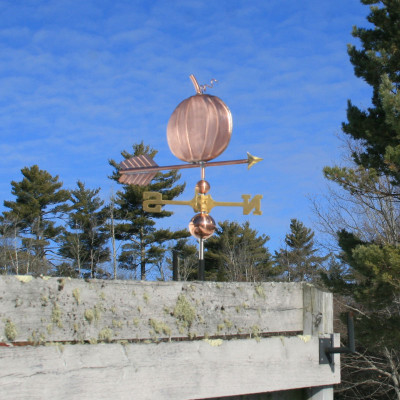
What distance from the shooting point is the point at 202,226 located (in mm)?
3607

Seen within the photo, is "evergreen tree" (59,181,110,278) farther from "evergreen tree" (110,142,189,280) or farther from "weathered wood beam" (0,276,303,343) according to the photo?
"weathered wood beam" (0,276,303,343)

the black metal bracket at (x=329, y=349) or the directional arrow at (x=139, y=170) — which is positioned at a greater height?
the directional arrow at (x=139, y=170)

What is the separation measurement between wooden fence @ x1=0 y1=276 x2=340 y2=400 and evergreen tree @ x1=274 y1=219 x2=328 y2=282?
2332cm

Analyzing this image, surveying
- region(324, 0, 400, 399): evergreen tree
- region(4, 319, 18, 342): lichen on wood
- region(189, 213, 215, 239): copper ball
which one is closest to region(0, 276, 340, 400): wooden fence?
region(4, 319, 18, 342): lichen on wood

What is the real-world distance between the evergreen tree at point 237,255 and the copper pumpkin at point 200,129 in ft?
77.5

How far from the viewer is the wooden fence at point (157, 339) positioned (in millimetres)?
1848

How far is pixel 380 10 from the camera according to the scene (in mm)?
11891

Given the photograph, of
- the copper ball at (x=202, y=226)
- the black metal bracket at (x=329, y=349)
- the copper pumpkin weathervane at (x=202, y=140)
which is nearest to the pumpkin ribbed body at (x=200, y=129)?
the copper pumpkin weathervane at (x=202, y=140)

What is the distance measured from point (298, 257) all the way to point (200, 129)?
1102 inches

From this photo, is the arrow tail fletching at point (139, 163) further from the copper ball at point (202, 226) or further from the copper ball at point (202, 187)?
the copper ball at point (202, 226)

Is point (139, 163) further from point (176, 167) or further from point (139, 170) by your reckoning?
point (176, 167)

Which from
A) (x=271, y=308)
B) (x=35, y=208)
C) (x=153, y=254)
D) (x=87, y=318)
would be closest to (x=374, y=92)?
(x=271, y=308)

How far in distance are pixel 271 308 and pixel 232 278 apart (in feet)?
83.2

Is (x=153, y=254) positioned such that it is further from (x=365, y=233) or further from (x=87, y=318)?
(x=87, y=318)
